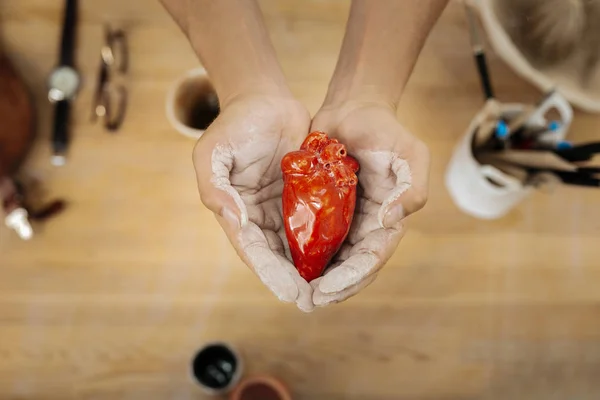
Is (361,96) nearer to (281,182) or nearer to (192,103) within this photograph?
(281,182)

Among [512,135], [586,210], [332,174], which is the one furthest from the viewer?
[586,210]

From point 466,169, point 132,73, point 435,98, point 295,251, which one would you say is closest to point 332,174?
point 295,251

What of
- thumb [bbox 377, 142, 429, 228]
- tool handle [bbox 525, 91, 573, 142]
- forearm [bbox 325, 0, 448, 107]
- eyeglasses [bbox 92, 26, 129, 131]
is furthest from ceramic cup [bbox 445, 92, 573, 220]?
eyeglasses [bbox 92, 26, 129, 131]

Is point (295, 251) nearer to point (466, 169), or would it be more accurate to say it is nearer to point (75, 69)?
point (466, 169)

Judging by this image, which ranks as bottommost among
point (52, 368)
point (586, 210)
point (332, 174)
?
point (52, 368)

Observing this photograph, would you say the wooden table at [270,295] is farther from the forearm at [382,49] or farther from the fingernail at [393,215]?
the fingernail at [393,215]

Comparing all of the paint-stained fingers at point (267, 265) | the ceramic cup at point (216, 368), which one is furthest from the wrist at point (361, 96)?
the ceramic cup at point (216, 368)

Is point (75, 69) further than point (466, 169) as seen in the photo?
Yes
